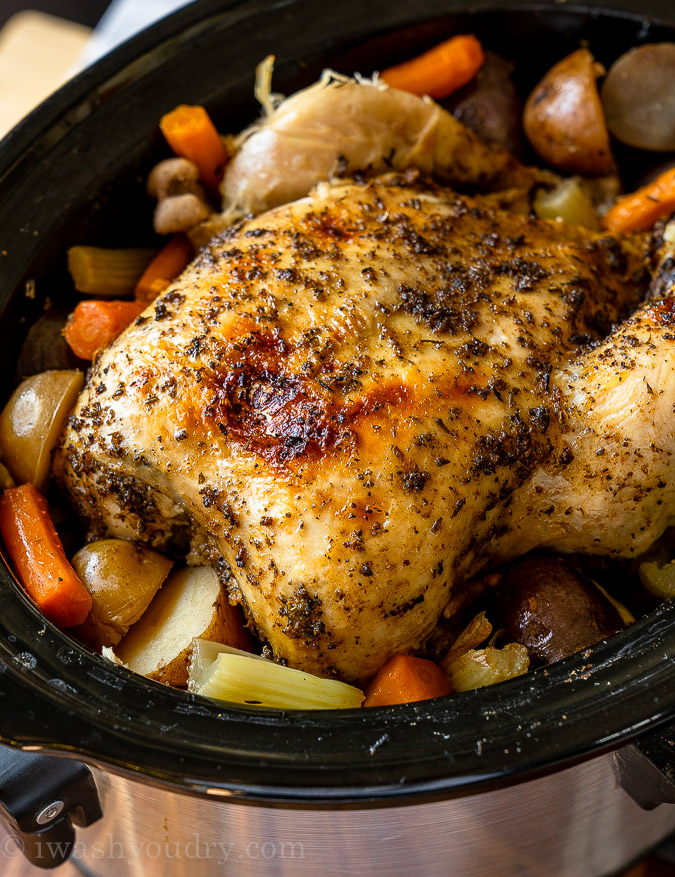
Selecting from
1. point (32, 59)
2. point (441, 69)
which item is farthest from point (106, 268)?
point (32, 59)

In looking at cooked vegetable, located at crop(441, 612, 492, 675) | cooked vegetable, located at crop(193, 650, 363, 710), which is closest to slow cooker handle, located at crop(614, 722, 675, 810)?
cooked vegetable, located at crop(441, 612, 492, 675)

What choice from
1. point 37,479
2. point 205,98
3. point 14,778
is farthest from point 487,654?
point 205,98

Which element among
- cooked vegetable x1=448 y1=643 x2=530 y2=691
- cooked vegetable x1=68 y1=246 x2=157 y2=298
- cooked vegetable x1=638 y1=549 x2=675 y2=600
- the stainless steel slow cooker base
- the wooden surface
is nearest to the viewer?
the stainless steel slow cooker base

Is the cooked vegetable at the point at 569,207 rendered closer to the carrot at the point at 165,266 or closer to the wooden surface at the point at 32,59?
the carrot at the point at 165,266

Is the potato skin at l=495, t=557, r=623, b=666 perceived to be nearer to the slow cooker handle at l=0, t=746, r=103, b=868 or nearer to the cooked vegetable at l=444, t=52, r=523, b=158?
the slow cooker handle at l=0, t=746, r=103, b=868

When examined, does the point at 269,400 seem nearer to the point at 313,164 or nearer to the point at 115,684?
the point at 115,684
